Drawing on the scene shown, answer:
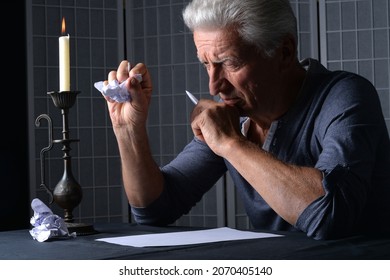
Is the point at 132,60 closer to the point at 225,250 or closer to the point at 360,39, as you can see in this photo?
the point at 360,39

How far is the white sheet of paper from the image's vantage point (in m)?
1.43

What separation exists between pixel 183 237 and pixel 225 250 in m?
0.20

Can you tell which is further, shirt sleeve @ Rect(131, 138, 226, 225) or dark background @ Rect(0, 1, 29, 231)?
dark background @ Rect(0, 1, 29, 231)

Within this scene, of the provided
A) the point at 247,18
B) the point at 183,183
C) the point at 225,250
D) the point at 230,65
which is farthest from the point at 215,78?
the point at 225,250

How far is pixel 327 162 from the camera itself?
5.06 ft

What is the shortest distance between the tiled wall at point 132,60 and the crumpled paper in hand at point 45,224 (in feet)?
8.21

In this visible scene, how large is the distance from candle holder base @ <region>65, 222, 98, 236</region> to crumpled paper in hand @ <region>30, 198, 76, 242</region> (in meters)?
0.04

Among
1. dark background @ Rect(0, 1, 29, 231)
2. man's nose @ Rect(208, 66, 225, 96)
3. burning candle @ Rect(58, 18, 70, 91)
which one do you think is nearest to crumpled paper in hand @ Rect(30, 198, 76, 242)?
burning candle @ Rect(58, 18, 70, 91)

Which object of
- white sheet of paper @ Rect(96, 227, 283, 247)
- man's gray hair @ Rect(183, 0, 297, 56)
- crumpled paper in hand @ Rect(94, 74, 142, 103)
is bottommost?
white sheet of paper @ Rect(96, 227, 283, 247)

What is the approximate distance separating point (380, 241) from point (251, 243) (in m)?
0.25

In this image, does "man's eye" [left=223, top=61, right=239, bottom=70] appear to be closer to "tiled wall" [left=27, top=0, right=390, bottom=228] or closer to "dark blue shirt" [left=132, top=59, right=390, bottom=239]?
"dark blue shirt" [left=132, top=59, right=390, bottom=239]

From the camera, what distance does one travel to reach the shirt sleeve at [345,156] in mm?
Answer: 1443

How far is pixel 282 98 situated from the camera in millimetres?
1899

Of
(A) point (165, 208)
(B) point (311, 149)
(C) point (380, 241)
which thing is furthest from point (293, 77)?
(C) point (380, 241)
